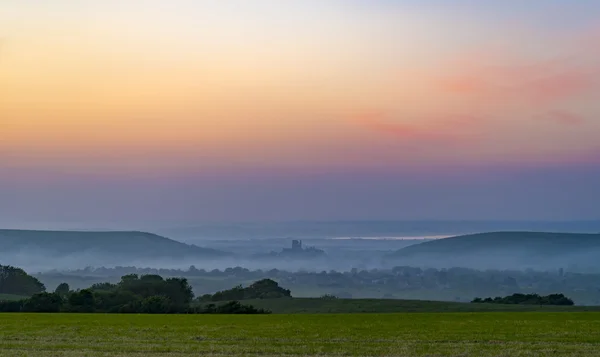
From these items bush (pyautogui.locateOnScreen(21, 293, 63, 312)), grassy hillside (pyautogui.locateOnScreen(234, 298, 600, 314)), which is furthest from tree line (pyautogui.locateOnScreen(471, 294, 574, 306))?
bush (pyautogui.locateOnScreen(21, 293, 63, 312))

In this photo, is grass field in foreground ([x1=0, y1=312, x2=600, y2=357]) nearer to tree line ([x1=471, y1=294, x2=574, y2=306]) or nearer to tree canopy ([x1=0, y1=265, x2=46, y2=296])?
tree line ([x1=471, y1=294, x2=574, y2=306])

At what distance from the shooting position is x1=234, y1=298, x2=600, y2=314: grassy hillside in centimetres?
7650

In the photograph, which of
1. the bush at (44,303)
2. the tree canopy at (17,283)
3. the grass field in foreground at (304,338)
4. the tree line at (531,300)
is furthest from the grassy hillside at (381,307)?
the tree canopy at (17,283)

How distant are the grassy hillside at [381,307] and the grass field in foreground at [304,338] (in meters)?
32.3

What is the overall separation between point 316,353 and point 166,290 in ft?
252

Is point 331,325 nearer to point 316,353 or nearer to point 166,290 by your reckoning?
point 316,353

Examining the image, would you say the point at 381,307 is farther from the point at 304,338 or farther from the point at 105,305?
the point at 304,338

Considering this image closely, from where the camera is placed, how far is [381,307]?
79.4 meters

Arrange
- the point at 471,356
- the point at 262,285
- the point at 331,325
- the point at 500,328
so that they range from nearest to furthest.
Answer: the point at 471,356
the point at 500,328
the point at 331,325
the point at 262,285

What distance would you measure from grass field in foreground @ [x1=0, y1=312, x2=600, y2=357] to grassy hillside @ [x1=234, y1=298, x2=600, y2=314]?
32274 mm

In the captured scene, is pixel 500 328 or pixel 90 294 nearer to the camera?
pixel 500 328

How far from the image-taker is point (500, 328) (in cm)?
3872

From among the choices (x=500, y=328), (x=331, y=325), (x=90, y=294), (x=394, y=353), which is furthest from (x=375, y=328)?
(x=90, y=294)

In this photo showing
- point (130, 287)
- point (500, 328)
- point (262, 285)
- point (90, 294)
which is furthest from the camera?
point (262, 285)
